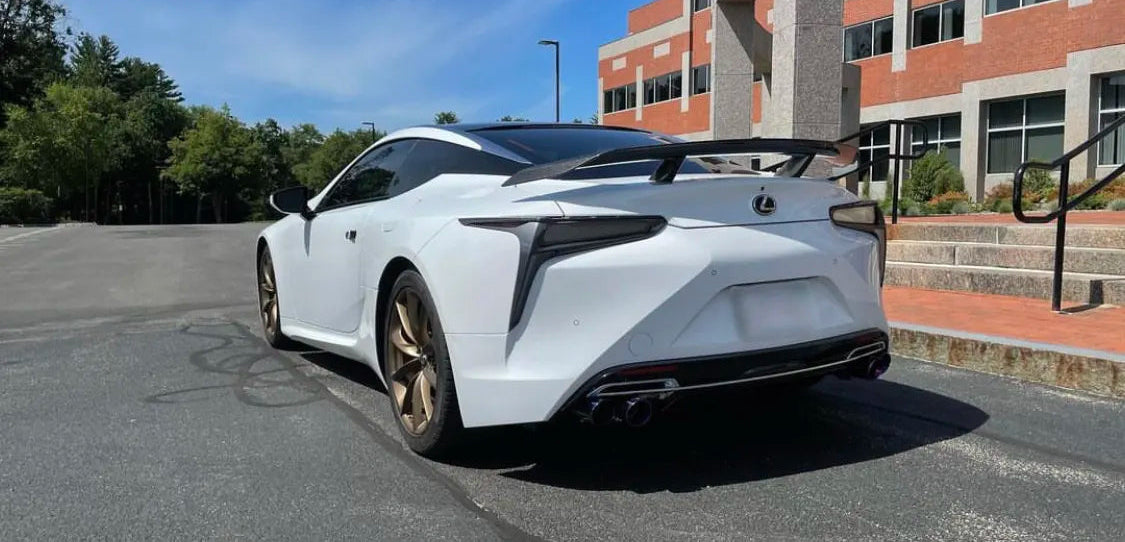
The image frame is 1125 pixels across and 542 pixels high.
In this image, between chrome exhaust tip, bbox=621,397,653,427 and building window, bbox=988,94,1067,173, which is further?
building window, bbox=988,94,1067,173

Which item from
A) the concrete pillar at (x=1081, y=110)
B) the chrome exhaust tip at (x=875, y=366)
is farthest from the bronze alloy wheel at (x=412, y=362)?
the concrete pillar at (x=1081, y=110)

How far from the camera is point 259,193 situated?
63500 mm

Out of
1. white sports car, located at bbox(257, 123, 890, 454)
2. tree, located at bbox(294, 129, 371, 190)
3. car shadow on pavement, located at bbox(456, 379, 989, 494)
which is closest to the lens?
white sports car, located at bbox(257, 123, 890, 454)

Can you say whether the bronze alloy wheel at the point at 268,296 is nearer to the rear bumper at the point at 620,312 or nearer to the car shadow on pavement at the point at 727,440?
the car shadow on pavement at the point at 727,440

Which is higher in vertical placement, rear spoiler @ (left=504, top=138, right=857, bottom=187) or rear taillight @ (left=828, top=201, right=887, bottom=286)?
rear spoiler @ (left=504, top=138, right=857, bottom=187)

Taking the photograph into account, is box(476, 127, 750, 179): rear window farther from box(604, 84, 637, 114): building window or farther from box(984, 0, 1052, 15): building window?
box(604, 84, 637, 114): building window

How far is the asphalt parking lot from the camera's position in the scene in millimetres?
3020

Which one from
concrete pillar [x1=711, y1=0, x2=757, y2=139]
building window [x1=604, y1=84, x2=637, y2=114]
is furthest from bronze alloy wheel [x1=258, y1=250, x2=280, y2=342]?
building window [x1=604, y1=84, x2=637, y2=114]

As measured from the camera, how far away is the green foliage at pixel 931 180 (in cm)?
2417

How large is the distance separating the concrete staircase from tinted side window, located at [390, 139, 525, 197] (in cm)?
529

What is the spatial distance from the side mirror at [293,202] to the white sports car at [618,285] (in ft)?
5.14

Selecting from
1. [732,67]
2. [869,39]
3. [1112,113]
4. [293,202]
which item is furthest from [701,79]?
[293,202]

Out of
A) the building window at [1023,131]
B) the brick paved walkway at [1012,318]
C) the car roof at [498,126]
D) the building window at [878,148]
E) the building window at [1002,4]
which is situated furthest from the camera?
the building window at [878,148]

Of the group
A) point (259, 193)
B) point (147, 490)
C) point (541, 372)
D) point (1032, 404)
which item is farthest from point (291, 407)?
point (259, 193)
